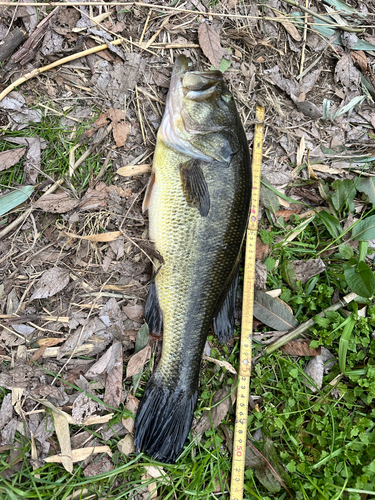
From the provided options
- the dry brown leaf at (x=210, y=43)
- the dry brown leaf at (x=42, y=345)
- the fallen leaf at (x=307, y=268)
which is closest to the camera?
the dry brown leaf at (x=42, y=345)

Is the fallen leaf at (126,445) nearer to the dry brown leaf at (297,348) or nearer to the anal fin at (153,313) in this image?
the anal fin at (153,313)

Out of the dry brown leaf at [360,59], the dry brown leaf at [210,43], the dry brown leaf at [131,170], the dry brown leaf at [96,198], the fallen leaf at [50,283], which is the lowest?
the fallen leaf at [50,283]

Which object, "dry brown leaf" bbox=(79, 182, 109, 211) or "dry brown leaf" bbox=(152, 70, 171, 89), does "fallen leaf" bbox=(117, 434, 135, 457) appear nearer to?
"dry brown leaf" bbox=(79, 182, 109, 211)

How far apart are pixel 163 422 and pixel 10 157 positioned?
2.22m

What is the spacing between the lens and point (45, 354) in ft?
8.03

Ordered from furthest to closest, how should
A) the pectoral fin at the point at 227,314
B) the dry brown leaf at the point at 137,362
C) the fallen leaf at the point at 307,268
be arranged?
the fallen leaf at the point at 307,268, the pectoral fin at the point at 227,314, the dry brown leaf at the point at 137,362

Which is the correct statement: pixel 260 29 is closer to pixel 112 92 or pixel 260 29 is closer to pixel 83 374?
pixel 112 92

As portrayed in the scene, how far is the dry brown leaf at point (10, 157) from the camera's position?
2.45 m

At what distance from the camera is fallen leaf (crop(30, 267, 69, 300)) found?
2.47 m

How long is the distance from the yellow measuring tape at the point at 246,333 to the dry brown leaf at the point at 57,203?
4.74 ft

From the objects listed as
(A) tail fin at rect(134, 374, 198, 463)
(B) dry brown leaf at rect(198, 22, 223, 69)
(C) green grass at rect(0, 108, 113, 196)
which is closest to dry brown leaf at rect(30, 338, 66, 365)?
(A) tail fin at rect(134, 374, 198, 463)

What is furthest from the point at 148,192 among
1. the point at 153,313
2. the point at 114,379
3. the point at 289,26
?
the point at 289,26

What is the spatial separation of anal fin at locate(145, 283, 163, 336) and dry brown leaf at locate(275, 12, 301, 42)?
102 inches

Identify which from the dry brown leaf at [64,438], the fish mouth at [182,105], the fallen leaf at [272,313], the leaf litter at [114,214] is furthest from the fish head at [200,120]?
the dry brown leaf at [64,438]
